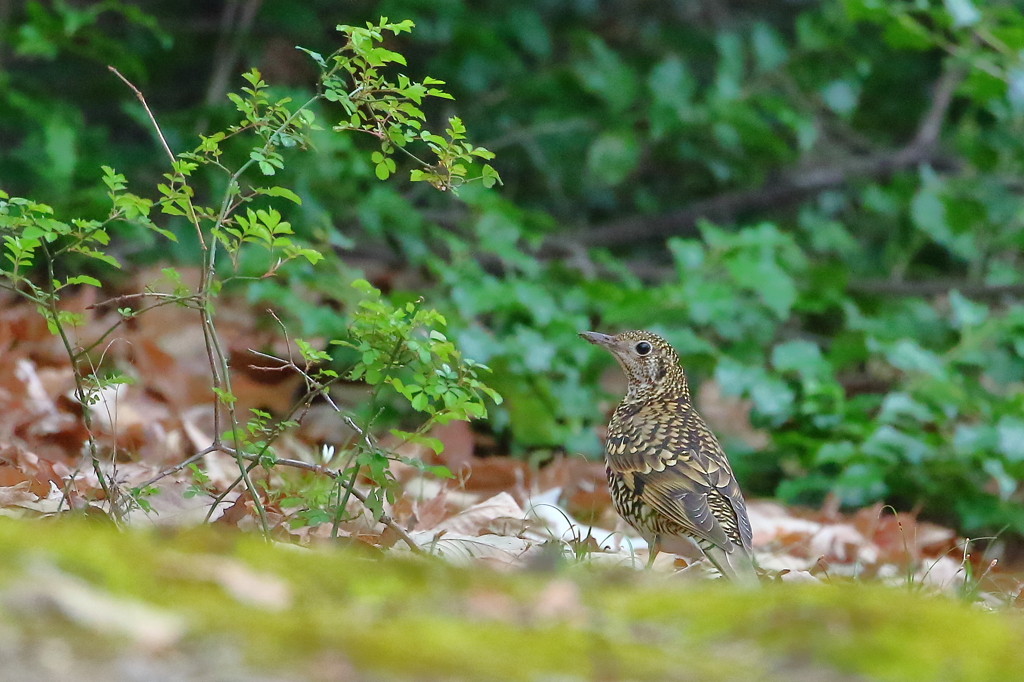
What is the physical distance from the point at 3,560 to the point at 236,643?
0.34m

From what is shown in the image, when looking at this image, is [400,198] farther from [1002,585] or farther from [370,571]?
[370,571]

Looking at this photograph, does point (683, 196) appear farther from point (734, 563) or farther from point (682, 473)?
point (734, 563)

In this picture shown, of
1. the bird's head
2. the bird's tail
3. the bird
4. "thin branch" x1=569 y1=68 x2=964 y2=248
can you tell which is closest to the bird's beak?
the bird's head

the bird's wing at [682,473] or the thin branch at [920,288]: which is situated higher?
the thin branch at [920,288]

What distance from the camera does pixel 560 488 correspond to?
4887 mm

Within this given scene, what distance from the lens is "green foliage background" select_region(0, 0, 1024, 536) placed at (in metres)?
5.60

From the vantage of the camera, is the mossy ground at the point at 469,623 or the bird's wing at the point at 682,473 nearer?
the mossy ground at the point at 469,623

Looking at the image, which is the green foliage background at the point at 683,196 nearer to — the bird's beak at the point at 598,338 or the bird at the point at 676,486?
the bird's beak at the point at 598,338

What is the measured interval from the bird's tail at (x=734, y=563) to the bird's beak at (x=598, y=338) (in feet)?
4.29

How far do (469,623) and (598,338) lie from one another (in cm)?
353

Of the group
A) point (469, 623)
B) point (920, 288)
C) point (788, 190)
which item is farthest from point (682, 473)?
point (788, 190)

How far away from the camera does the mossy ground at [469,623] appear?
53.4 inches

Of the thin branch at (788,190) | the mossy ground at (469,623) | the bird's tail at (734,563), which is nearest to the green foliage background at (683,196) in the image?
the thin branch at (788,190)

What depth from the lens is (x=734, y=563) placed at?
3639 mm
